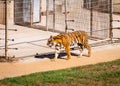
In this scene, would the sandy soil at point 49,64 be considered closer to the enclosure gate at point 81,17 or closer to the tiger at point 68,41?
the tiger at point 68,41

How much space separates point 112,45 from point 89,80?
4128mm

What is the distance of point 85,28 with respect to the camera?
663 inches

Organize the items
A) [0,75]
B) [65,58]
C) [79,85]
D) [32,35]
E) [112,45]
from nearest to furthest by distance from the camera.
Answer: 1. [79,85]
2. [0,75]
3. [65,58]
4. [112,45]
5. [32,35]

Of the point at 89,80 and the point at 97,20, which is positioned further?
the point at 97,20

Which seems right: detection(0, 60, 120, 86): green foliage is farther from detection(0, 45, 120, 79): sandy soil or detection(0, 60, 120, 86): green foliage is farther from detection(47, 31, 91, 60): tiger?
detection(47, 31, 91, 60): tiger

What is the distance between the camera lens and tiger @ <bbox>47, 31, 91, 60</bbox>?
12.2 metres

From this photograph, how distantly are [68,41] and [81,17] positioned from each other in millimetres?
5957

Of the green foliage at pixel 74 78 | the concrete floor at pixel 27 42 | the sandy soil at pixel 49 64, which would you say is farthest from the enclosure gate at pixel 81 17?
the green foliage at pixel 74 78

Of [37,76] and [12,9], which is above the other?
[12,9]

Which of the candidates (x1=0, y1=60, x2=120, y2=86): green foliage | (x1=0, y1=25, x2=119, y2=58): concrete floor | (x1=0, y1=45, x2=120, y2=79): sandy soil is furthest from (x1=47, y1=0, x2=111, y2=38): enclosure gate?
(x1=0, y1=60, x2=120, y2=86): green foliage

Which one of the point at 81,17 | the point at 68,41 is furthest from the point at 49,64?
the point at 81,17

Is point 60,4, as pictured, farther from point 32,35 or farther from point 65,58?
point 65,58

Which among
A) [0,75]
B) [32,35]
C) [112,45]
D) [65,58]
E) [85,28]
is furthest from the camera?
[85,28]

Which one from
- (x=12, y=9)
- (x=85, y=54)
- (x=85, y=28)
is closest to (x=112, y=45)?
(x=85, y=54)
